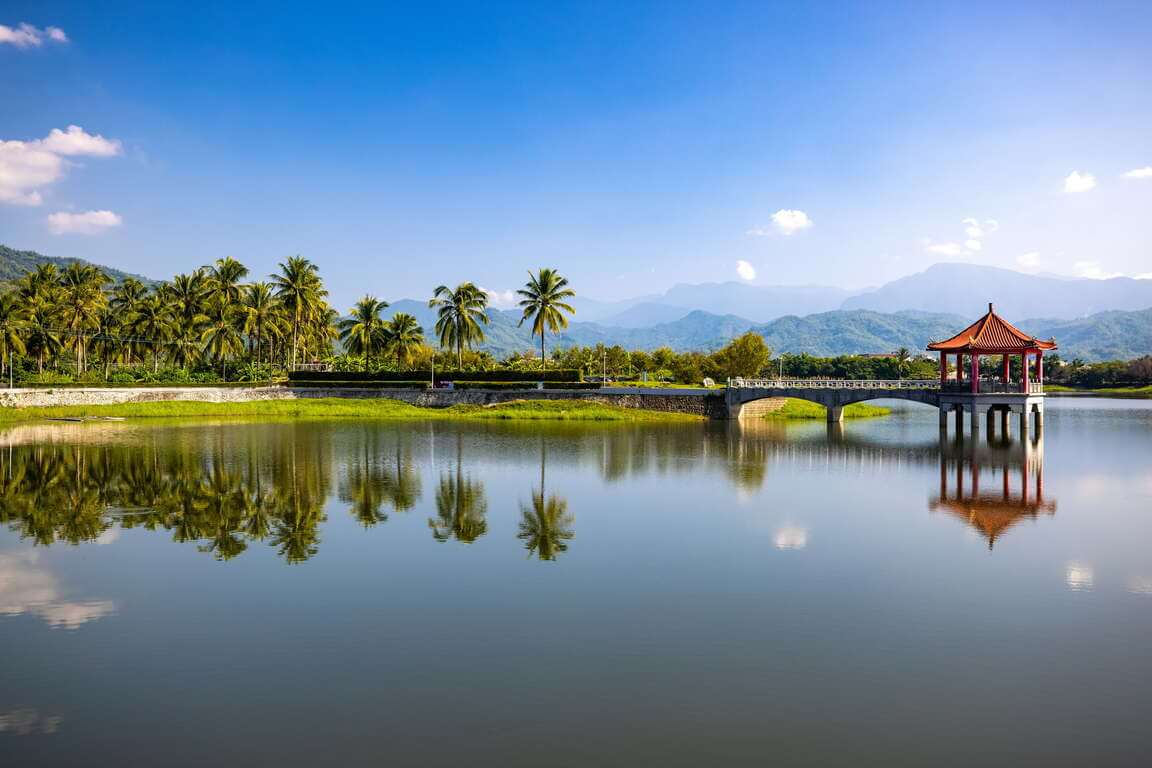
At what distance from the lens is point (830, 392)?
73.9 metres

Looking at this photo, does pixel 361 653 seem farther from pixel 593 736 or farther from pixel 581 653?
pixel 593 736

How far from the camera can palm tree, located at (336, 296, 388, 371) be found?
98.6m

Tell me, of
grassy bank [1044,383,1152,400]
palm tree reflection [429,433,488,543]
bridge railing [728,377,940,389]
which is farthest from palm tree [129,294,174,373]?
grassy bank [1044,383,1152,400]

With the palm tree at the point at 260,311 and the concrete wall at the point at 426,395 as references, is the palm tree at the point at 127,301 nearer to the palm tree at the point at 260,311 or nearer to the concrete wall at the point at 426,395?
the palm tree at the point at 260,311

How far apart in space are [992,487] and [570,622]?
27.9 m

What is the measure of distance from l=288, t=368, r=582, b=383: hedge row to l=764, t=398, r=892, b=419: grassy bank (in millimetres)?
22565

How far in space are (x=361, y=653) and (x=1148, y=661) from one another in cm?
1486

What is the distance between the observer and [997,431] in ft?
228

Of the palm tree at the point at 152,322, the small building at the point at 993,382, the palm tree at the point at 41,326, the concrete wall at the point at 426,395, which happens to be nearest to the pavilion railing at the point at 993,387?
the small building at the point at 993,382

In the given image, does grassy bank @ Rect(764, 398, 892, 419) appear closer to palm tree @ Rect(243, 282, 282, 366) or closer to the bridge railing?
the bridge railing

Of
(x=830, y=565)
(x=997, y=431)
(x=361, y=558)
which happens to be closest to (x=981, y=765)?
(x=830, y=565)

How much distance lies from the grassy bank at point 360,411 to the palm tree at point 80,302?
17337mm

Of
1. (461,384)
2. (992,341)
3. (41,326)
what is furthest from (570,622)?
(41,326)

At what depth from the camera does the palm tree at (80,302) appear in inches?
3297
